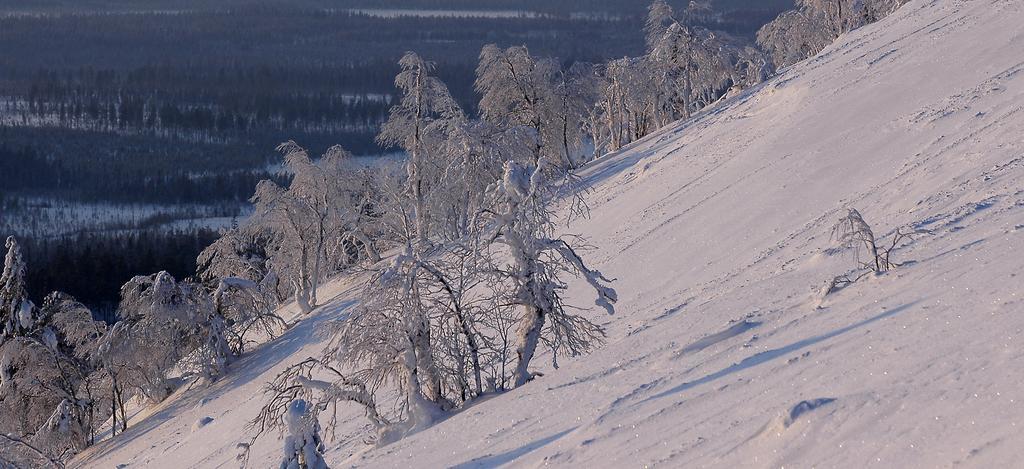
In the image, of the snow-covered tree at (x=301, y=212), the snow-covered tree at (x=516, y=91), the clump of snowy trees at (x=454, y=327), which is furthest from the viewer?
the snow-covered tree at (x=516, y=91)

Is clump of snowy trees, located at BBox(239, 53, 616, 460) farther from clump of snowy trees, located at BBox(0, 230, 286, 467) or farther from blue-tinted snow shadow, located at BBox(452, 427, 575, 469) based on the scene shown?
clump of snowy trees, located at BBox(0, 230, 286, 467)

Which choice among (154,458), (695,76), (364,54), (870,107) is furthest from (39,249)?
(364,54)

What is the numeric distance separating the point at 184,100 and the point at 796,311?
132554 millimetres

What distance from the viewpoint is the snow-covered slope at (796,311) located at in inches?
318

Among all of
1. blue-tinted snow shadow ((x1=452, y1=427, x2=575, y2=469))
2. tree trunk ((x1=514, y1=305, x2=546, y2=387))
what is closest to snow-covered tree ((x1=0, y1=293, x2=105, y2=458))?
tree trunk ((x1=514, y1=305, x2=546, y2=387))

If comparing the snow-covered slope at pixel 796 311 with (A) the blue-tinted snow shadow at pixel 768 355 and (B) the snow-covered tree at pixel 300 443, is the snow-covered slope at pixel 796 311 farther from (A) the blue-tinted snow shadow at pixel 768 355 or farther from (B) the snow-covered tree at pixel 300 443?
(B) the snow-covered tree at pixel 300 443

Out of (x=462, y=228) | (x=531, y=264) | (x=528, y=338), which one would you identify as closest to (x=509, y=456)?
(x=528, y=338)

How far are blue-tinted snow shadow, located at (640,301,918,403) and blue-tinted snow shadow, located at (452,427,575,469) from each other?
0.96m

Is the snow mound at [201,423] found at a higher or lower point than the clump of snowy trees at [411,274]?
lower

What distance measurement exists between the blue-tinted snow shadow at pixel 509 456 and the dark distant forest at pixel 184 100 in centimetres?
5508

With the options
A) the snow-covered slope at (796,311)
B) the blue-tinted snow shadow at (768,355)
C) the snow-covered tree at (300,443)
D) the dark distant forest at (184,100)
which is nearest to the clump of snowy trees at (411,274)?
the snow-covered tree at (300,443)

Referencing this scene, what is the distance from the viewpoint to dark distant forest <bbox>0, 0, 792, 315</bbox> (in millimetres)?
84125

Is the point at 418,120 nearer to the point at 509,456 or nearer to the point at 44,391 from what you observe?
the point at 44,391

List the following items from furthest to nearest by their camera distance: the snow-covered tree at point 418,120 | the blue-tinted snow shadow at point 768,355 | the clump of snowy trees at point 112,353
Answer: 1. the snow-covered tree at point 418,120
2. the clump of snowy trees at point 112,353
3. the blue-tinted snow shadow at point 768,355
